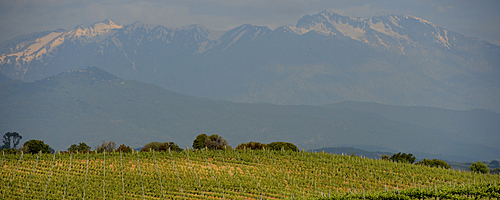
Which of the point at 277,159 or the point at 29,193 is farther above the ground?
the point at 277,159

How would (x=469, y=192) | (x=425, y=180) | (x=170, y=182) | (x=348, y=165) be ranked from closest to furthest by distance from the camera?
(x=469, y=192) < (x=170, y=182) < (x=425, y=180) < (x=348, y=165)

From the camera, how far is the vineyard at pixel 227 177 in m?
52.0

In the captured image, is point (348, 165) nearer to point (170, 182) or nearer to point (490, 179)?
point (490, 179)

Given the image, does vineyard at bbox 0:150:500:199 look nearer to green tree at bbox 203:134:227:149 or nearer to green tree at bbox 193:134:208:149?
green tree at bbox 203:134:227:149

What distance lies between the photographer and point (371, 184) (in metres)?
59.5

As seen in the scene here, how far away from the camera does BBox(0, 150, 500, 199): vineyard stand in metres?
52.0

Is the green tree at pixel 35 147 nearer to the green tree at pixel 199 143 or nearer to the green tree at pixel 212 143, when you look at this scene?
the green tree at pixel 199 143

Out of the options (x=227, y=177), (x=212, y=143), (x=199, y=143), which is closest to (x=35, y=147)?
(x=199, y=143)

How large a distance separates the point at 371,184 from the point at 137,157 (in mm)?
34470

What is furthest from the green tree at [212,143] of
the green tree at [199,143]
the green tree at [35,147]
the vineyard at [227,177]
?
the green tree at [35,147]

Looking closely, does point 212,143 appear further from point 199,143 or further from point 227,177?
point 227,177

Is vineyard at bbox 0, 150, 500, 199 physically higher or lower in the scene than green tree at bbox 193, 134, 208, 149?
lower

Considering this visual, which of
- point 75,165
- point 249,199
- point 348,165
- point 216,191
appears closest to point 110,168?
point 75,165

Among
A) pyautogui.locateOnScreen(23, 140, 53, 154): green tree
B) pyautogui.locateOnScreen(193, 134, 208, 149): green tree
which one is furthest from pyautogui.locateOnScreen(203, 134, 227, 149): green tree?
pyautogui.locateOnScreen(23, 140, 53, 154): green tree
